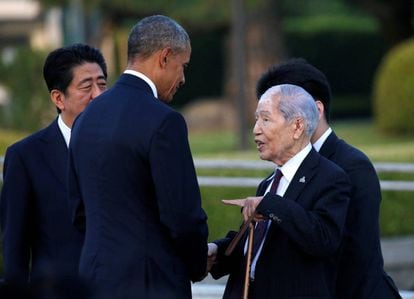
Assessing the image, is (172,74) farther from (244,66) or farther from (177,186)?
(244,66)

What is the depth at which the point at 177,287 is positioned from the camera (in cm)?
371

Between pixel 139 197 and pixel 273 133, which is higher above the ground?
pixel 273 133

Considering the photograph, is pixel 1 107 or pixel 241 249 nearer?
pixel 241 249

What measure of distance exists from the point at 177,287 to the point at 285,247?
1.20 ft

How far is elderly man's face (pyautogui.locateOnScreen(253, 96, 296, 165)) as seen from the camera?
148 inches

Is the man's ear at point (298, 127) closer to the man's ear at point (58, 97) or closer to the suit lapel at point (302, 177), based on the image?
the suit lapel at point (302, 177)

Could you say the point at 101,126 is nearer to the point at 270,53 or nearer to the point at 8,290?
the point at 8,290

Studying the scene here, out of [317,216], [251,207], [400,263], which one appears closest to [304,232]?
[317,216]

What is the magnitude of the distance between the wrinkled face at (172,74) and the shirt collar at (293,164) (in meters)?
0.44

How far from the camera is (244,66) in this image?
17047 mm

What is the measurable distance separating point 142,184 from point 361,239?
80 cm

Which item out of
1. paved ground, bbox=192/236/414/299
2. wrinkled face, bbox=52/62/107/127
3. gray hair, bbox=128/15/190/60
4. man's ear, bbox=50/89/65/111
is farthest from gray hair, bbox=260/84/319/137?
paved ground, bbox=192/236/414/299

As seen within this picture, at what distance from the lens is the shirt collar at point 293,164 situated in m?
3.79

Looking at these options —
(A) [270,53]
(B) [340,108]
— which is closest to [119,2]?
(A) [270,53]
